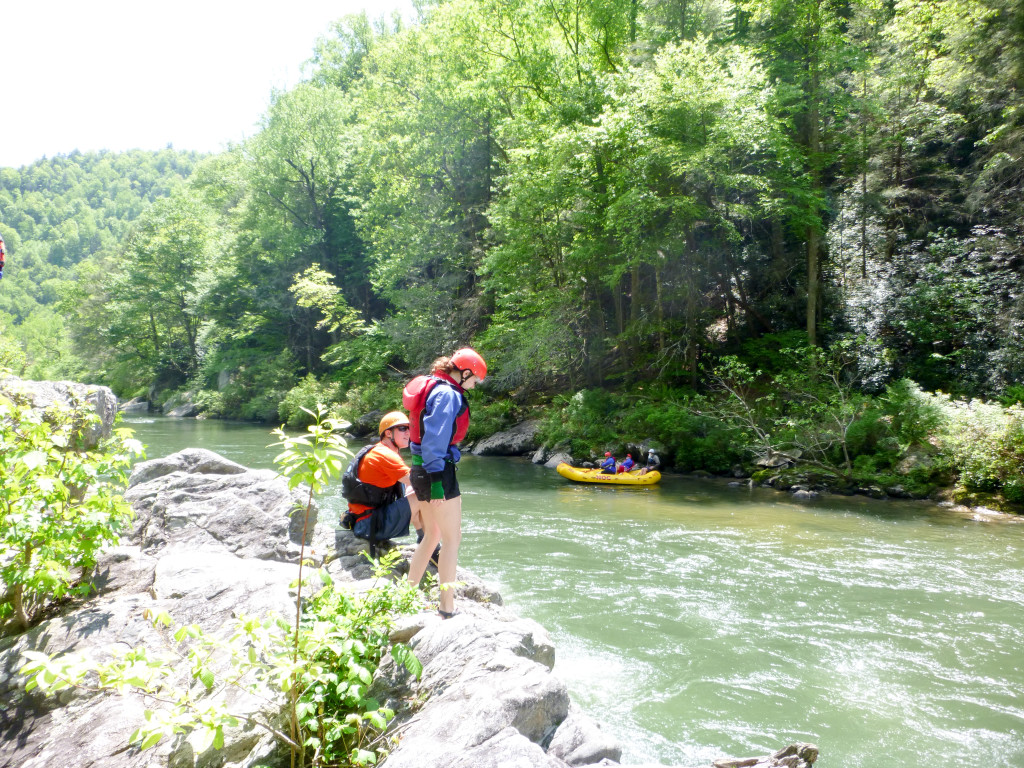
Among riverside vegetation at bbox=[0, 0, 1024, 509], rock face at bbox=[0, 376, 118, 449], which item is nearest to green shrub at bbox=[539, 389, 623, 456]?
riverside vegetation at bbox=[0, 0, 1024, 509]

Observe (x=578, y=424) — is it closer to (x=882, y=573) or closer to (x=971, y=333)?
(x=971, y=333)

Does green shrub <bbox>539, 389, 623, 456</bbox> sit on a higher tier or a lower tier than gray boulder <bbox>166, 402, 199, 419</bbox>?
higher

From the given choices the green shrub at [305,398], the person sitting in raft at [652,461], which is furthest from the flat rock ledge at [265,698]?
the green shrub at [305,398]

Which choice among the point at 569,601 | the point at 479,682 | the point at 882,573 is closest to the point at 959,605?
the point at 882,573

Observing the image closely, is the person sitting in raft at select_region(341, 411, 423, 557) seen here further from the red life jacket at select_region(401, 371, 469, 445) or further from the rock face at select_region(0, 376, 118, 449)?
the rock face at select_region(0, 376, 118, 449)

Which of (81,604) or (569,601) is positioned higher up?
(81,604)

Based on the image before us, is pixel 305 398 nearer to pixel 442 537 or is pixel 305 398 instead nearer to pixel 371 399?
pixel 371 399

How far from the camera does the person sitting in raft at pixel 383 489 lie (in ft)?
17.7

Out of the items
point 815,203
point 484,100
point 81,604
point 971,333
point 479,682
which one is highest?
point 484,100

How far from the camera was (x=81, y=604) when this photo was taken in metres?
4.14

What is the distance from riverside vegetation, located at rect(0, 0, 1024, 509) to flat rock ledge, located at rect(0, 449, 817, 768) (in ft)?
16.4

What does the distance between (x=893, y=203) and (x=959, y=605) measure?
46.7 feet

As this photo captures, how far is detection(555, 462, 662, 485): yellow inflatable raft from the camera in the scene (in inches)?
574

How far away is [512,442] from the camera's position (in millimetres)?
19703
